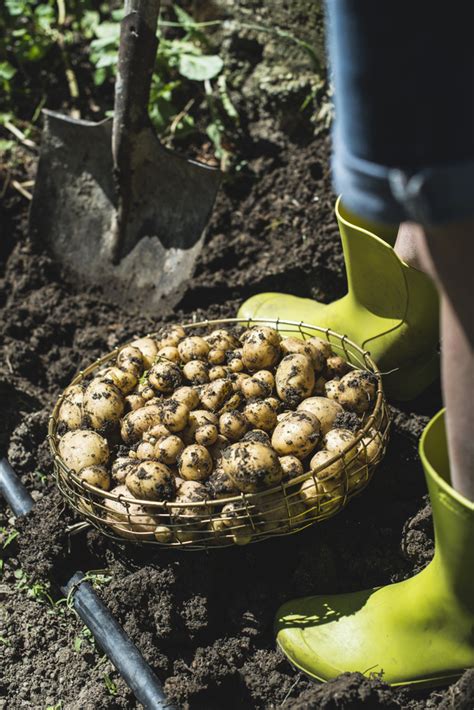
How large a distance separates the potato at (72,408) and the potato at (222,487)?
0.38 m

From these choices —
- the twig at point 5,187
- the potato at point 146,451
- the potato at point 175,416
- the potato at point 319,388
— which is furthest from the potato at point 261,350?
the twig at point 5,187

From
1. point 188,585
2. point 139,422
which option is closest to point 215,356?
point 139,422

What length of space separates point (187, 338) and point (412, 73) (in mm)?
1063

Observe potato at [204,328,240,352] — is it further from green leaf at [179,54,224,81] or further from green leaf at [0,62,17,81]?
green leaf at [0,62,17,81]

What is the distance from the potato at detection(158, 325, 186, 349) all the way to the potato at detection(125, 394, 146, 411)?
0.18 m

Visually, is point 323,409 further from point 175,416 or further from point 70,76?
point 70,76

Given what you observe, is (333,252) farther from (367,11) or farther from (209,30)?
(367,11)

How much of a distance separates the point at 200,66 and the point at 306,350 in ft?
4.48

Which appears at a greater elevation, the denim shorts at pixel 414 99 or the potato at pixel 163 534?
the denim shorts at pixel 414 99

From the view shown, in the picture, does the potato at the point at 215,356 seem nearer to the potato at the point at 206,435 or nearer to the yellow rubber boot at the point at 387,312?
the potato at the point at 206,435

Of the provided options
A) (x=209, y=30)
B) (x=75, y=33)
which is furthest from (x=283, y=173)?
(x=75, y=33)

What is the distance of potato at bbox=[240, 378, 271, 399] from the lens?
5.63 feet

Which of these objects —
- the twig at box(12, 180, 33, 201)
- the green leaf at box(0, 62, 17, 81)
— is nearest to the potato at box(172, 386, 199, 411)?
the twig at box(12, 180, 33, 201)

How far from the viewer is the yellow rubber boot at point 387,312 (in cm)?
182
